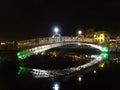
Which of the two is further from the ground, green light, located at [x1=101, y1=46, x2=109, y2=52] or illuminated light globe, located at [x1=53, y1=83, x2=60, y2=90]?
green light, located at [x1=101, y1=46, x2=109, y2=52]

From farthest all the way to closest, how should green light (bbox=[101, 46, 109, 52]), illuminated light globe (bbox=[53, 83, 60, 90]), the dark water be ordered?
green light (bbox=[101, 46, 109, 52]), the dark water, illuminated light globe (bbox=[53, 83, 60, 90])

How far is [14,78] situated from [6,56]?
495cm

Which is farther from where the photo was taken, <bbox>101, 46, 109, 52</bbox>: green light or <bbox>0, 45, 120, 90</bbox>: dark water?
<bbox>101, 46, 109, 52</bbox>: green light

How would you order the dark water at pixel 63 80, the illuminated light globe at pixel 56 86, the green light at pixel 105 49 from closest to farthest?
1. the illuminated light globe at pixel 56 86
2. the dark water at pixel 63 80
3. the green light at pixel 105 49

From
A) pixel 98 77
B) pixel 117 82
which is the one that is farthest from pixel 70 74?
pixel 117 82

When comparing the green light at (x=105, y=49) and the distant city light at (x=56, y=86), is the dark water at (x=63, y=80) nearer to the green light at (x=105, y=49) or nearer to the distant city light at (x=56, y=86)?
the distant city light at (x=56, y=86)

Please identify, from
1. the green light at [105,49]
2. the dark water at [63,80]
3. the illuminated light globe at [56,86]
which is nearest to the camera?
the illuminated light globe at [56,86]

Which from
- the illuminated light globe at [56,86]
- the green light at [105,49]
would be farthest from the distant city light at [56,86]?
the green light at [105,49]

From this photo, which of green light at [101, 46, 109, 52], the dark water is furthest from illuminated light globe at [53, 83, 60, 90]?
green light at [101, 46, 109, 52]

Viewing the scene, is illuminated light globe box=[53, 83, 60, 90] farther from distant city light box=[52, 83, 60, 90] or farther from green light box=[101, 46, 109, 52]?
green light box=[101, 46, 109, 52]

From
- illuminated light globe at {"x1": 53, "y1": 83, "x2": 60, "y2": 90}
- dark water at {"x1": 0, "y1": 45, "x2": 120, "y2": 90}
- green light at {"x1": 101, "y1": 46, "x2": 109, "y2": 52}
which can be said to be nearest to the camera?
illuminated light globe at {"x1": 53, "y1": 83, "x2": 60, "y2": 90}

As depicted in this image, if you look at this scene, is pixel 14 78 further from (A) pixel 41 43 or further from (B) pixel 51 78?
(A) pixel 41 43

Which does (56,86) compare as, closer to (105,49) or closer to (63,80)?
(63,80)

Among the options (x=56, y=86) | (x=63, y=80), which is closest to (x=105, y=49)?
(x=63, y=80)
